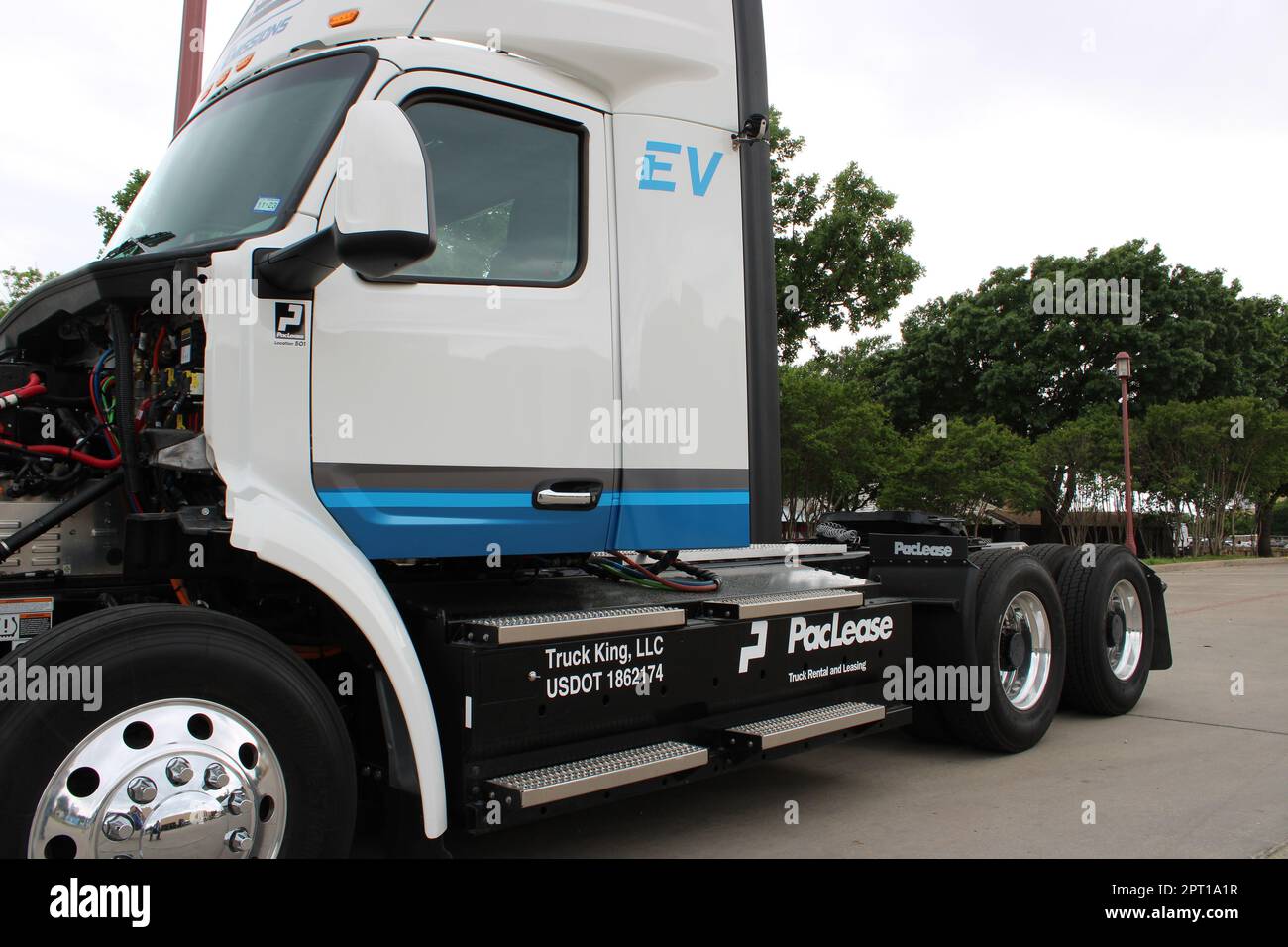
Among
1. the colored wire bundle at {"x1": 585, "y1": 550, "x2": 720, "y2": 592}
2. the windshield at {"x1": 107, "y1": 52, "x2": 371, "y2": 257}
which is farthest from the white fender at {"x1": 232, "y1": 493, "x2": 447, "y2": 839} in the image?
the colored wire bundle at {"x1": 585, "y1": 550, "x2": 720, "y2": 592}

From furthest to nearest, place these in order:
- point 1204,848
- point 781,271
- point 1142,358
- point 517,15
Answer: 1. point 1142,358
2. point 781,271
3. point 1204,848
4. point 517,15

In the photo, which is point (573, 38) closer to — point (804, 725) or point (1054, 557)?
point (804, 725)

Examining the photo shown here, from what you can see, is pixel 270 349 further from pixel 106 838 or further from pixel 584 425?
pixel 106 838

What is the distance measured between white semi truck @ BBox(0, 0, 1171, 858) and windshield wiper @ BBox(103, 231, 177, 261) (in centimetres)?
3

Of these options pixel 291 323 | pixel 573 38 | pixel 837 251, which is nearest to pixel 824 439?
pixel 837 251

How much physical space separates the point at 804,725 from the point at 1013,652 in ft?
7.28

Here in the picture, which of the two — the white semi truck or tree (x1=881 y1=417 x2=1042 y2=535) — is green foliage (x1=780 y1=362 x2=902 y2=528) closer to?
tree (x1=881 y1=417 x2=1042 y2=535)

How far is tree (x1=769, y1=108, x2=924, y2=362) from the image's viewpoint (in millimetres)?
17812

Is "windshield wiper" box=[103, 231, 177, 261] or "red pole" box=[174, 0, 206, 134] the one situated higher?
"red pole" box=[174, 0, 206, 134]

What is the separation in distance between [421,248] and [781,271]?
1528cm

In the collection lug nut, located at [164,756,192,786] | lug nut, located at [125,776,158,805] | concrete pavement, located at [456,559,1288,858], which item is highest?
lug nut, located at [164,756,192,786]

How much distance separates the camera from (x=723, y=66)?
4266mm

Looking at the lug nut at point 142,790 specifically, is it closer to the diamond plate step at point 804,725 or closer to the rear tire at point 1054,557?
the diamond plate step at point 804,725

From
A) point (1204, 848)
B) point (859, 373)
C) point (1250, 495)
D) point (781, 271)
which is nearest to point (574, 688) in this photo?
point (1204, 848)
